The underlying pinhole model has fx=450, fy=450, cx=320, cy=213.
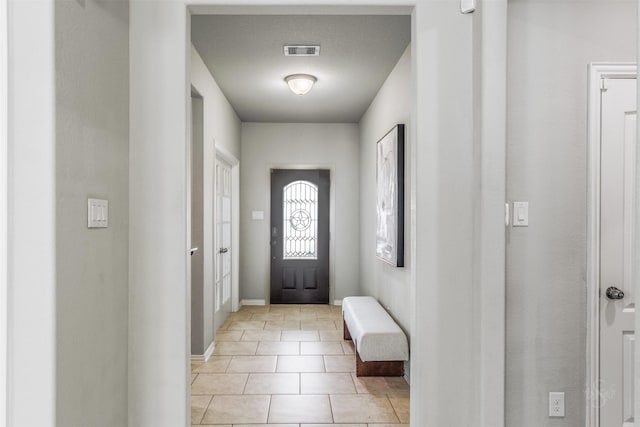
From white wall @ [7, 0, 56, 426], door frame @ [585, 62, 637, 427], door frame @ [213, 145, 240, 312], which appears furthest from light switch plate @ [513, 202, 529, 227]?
door frame @ [213, 145, 240, 312]

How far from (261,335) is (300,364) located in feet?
3.32

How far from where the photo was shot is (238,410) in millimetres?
2893

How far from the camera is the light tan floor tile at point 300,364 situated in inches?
145

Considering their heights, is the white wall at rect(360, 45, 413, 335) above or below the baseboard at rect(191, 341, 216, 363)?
above

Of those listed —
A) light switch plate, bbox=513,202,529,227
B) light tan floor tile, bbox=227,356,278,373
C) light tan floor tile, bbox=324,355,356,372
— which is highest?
light switch plate, bbox=513,202,529,227

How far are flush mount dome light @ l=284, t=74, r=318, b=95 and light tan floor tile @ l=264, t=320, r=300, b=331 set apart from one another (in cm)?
255

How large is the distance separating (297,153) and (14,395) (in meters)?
5.08

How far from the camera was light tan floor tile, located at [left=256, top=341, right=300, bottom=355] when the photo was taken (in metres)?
4.12

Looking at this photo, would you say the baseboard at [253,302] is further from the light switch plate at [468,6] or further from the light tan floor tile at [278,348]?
the light switch plate at [468,6]

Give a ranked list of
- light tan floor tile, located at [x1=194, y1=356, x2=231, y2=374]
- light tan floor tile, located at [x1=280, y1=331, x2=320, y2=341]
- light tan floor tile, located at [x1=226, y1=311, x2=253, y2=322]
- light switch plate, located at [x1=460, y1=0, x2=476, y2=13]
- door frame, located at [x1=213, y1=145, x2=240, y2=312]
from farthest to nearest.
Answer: door frame, located at [x1=213, y1=145, x2=240, y2=312] < light tan floor tile, located at [x1=226, y1=311, x2=253, y2=322] < light tan floor tile, located at [x1=280, y1=331, x2=320, y2=341] < light tan floor tile, located at [x1=194, y1=356, x2=231, y2=374] < light switch plate, located at [x1=460, y1=0, x2=476, y2=13]

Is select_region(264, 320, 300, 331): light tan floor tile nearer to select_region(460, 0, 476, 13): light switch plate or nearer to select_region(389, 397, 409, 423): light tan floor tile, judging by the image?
select_region(389, 397, 409, 423): light tan floor tile

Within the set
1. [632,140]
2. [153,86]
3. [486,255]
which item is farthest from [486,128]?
[153,86]

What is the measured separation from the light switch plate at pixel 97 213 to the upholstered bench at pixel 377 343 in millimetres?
2078

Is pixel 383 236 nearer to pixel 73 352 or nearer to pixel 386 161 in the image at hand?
pixel 386 161
